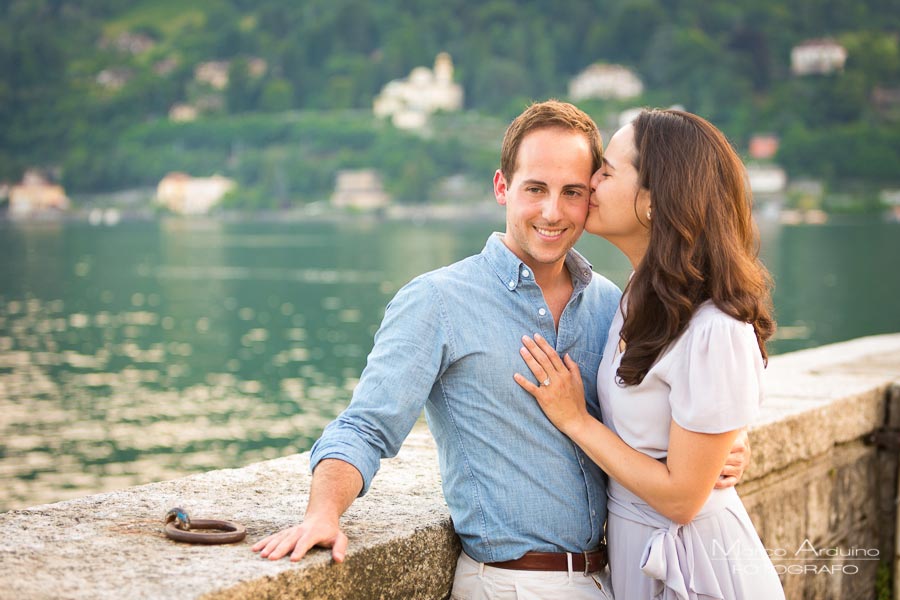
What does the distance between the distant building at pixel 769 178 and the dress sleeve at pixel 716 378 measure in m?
111

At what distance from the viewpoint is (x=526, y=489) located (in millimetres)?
2238

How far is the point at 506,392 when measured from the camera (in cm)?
226

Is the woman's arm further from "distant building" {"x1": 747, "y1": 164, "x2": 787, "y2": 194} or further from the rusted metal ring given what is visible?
"distant building" {"x1": 747, "y1": 164, "x2": 787, "y2": 194}

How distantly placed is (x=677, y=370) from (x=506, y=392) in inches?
13.6

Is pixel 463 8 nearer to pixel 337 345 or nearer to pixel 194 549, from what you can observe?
pixel 337 345

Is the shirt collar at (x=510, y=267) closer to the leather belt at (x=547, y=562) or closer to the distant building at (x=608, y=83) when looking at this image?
the leather belt at (x=547, y=562)

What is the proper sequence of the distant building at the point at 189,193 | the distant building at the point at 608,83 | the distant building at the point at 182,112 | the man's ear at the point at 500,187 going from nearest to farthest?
the man's ear at the point at 500,187
the distant building at the point at 189,193
the distant building at the point at 608,83
the distant building at the point at 182,112

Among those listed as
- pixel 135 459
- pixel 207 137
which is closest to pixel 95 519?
pixel 135 459

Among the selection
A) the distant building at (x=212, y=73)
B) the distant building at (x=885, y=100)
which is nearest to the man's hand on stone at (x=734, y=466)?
the distant building at (x=885, y=100)

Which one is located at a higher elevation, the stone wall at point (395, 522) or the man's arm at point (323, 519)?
the man's arm at point (323, 519)

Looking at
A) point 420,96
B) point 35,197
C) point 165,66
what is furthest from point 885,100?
point 35,197

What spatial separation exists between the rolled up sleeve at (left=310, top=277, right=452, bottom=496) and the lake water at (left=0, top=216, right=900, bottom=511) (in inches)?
609

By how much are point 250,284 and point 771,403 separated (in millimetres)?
51266

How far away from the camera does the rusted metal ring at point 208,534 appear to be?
2.06 m
